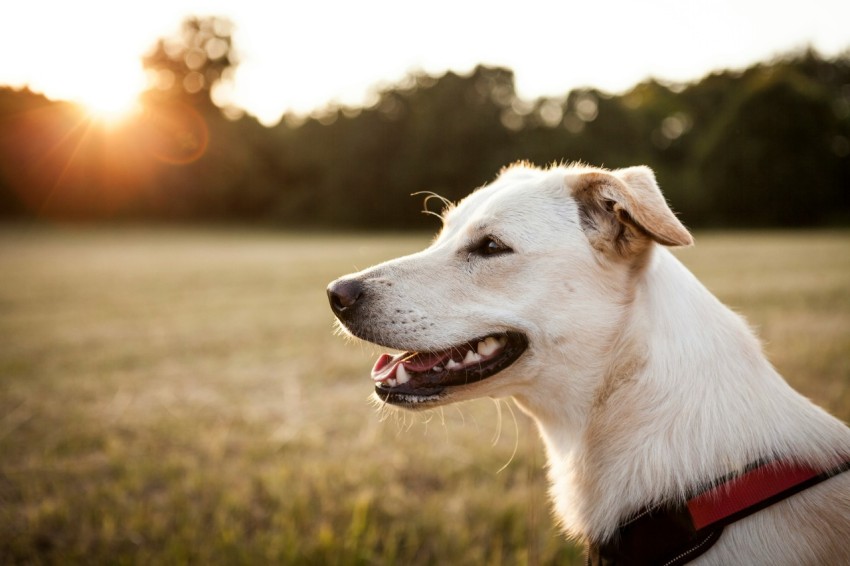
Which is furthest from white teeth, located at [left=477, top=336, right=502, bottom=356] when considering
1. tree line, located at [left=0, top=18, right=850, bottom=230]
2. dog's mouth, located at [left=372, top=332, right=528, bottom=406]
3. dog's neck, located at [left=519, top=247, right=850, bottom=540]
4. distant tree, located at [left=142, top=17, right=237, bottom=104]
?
distant tree, located at [left=142, top=17, right=237, bottom=104]

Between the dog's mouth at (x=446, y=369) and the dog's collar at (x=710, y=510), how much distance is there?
0.81 m

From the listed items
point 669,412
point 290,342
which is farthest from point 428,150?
point 669,412

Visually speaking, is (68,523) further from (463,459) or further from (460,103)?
(460,103)

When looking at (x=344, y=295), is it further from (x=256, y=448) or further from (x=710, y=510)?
(x=256, y=448)

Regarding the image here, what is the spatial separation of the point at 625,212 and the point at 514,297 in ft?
1.92

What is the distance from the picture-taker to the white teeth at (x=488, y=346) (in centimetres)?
246

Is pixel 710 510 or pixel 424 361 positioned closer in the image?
pixel 710 510

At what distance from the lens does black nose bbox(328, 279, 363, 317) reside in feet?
8.14

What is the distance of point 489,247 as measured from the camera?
103 inches

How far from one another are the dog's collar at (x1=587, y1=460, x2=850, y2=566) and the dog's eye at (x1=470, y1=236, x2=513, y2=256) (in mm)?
1225

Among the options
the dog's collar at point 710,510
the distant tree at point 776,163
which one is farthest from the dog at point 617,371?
the distant tree at point 776,163

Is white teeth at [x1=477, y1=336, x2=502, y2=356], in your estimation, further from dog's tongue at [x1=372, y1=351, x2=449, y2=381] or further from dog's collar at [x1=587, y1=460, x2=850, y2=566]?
dog's collar at [x1=587, y1=460, x2=850, y2=566]

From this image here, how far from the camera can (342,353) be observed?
7.59m

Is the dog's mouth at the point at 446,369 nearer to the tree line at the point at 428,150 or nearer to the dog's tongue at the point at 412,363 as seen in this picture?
the dog's tongue at the point at 412,363
